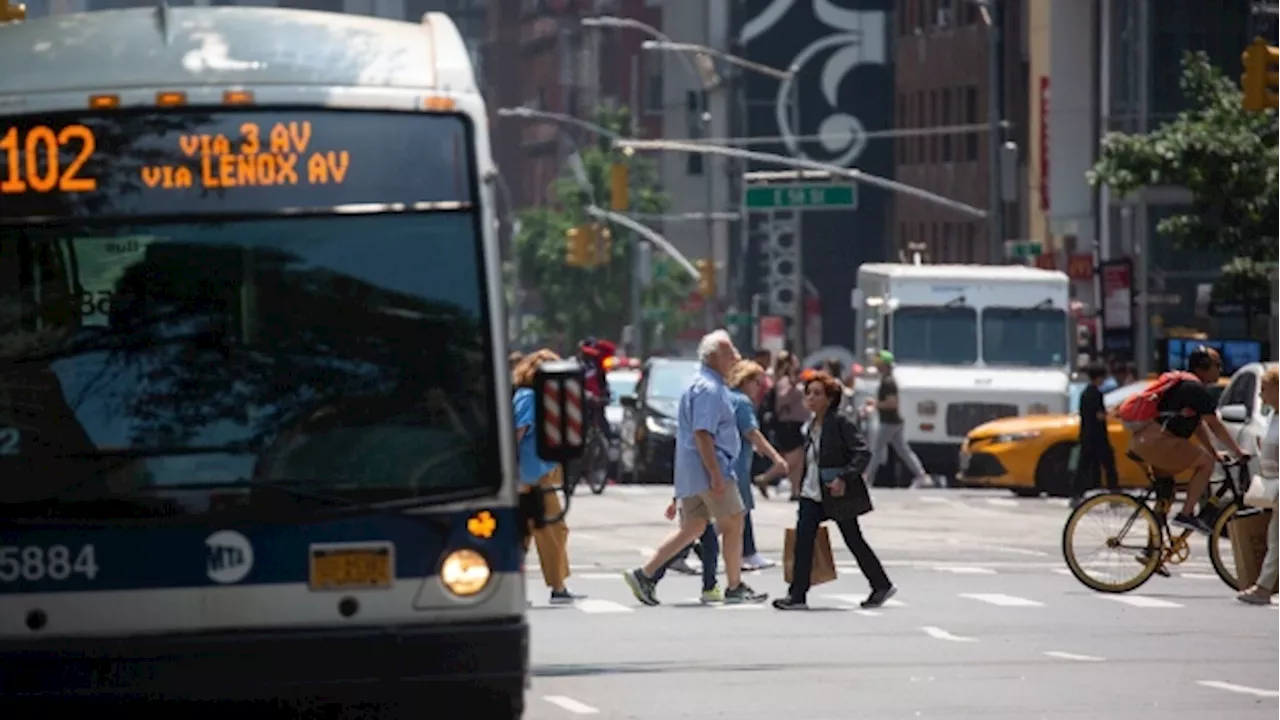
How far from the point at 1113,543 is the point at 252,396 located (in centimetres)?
1288

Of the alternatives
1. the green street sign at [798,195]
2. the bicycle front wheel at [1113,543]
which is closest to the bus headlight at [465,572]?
the bicycle front wheel at [1113,543]

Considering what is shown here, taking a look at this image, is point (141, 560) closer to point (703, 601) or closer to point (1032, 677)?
point (1032, 677)

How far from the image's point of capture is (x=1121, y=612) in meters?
21.9

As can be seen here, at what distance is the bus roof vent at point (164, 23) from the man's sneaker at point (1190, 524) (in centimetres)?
1261

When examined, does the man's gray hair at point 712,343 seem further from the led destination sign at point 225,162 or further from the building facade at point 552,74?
the building facade at point 552,74

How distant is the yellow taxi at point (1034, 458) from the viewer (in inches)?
1585

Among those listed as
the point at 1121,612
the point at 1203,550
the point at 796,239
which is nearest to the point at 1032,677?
the point at 1121,612

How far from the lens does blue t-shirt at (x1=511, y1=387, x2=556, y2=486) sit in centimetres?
2148

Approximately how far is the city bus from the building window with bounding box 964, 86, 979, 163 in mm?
79968

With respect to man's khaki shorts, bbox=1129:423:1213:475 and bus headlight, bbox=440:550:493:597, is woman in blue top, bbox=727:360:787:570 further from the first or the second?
bus headlight, bbox=440:550:493:597

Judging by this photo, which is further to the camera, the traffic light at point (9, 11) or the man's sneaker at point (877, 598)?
the traffic light at point (9, 11)

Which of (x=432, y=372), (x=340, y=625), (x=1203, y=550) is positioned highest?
(x=432, y=372)

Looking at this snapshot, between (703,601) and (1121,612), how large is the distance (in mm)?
2521

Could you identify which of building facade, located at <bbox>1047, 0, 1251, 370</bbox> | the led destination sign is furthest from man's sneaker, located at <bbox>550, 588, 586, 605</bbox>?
building facade, located at <bbox>1047, 0, 1251, 370</bbox>
